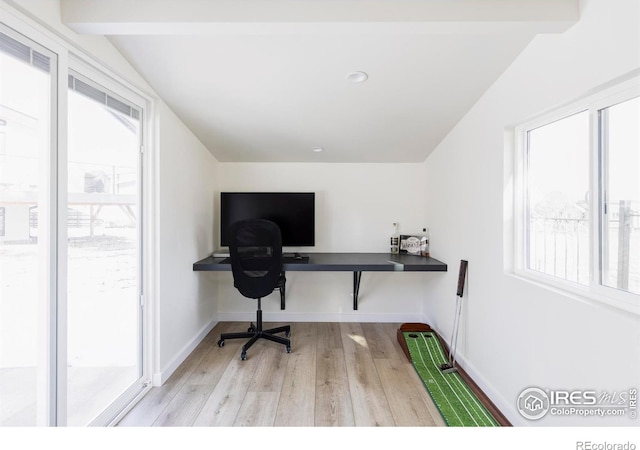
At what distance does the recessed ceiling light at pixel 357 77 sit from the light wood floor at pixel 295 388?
88.1 inches

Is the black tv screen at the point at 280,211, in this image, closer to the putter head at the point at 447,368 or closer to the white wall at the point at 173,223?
the white wall at the point at 173,223

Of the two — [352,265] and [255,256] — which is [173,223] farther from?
[352,265]

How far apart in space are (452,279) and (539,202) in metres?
1.13

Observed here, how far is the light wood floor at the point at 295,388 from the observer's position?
1.91 m

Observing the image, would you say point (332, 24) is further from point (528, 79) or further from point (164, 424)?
point (164, 424)

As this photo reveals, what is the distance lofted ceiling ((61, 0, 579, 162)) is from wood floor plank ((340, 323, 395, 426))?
2033 millimetres

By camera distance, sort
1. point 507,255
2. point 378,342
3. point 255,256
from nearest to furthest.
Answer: point 507,255
point 255,256
point 378,342

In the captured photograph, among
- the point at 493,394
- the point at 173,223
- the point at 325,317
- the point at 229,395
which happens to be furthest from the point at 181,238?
the point at 493,394

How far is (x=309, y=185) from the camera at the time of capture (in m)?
3.58

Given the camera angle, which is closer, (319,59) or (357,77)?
(319,59)

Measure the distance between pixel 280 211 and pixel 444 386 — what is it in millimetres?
2256

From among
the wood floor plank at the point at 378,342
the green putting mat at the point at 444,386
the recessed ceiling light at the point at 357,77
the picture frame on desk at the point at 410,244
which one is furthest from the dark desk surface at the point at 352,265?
the recessed ceiling light at the point at 357,77

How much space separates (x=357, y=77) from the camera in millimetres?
2039

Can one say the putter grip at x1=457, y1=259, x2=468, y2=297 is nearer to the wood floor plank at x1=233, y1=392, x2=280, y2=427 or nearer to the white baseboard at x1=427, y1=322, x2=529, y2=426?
the white baseboard at x1=427, y1=322, x2=529, y2=426
